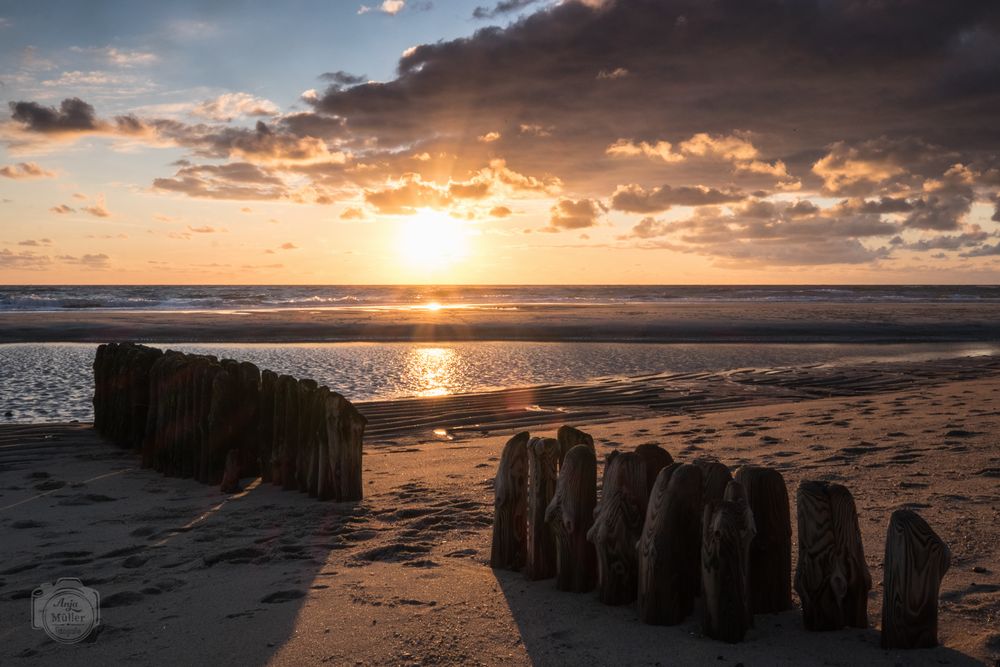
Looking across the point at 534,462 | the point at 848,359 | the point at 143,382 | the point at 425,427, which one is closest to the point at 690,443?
the point at 425,427

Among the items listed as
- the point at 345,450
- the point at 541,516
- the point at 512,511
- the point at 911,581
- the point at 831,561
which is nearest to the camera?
the point at 911,581

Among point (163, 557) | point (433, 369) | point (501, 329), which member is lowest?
point (163, 557)

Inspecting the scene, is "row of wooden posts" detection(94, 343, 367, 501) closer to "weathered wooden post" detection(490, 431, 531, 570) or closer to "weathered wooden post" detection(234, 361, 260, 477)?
"weathered wooden post" detection(234, 361, 260, 477)

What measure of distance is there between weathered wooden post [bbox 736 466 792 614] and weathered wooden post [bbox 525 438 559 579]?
1098 mm

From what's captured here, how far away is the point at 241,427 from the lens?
25.1 ft

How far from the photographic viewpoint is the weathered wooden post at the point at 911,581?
3422mm

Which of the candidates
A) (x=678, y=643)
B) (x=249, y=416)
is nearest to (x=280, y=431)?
(x=249, y=416)

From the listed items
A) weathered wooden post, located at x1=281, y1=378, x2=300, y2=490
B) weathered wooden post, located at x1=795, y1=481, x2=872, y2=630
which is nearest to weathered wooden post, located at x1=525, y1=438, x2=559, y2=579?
weathered wooden post, located at x1=795, y1=481, x2=872, y2=630

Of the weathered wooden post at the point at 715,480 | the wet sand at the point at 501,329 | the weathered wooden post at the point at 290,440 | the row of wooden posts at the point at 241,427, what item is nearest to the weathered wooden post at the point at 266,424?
the row of wooden posts at the point at 241,427

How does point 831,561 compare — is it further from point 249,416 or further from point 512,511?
point 249,416

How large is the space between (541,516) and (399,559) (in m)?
1.09

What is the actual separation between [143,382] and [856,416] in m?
9.07

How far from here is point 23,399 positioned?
507 inches

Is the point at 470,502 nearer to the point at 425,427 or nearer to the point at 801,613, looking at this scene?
the point at 801,613
